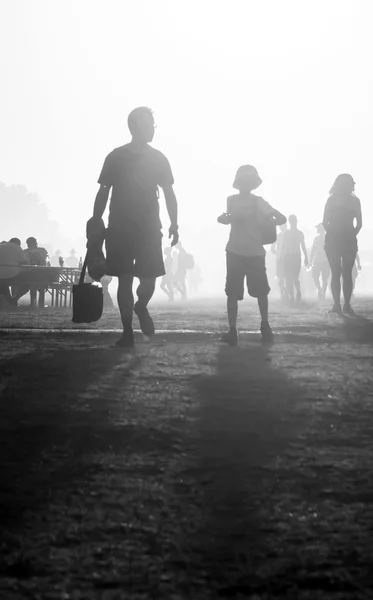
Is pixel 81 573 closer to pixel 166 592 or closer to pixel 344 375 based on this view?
pixel 166 592

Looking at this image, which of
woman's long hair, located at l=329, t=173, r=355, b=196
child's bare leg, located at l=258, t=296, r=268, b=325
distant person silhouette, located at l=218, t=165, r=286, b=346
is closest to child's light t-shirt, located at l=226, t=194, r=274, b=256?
distant person silhouette, located at l=218, t=165, r=286, b=346

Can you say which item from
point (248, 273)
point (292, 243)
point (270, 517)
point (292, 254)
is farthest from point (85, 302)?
point (292, 243)

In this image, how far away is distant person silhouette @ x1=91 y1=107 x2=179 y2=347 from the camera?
5.96m

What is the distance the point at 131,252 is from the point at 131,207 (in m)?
0.37

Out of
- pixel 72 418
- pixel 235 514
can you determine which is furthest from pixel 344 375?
pixel 235 514

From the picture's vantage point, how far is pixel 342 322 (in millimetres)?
8820

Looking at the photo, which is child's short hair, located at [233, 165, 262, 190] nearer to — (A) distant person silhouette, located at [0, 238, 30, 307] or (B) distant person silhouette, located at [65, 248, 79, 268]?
(A) distant person silhouette, located at [0, 238, 30, 307]

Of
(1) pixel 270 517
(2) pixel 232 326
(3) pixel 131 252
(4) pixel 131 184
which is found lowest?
(1) pixel 270 517

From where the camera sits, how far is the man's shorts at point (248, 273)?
6.50 meters

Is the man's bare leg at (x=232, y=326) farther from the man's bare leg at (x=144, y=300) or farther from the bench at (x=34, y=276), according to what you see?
the bench at (x=34, y=276)

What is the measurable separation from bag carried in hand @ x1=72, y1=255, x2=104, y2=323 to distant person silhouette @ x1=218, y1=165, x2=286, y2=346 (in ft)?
3.89

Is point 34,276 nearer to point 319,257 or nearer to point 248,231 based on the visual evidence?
point 319,257

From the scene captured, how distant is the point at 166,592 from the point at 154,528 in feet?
1.13

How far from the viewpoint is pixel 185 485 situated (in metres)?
2.07
